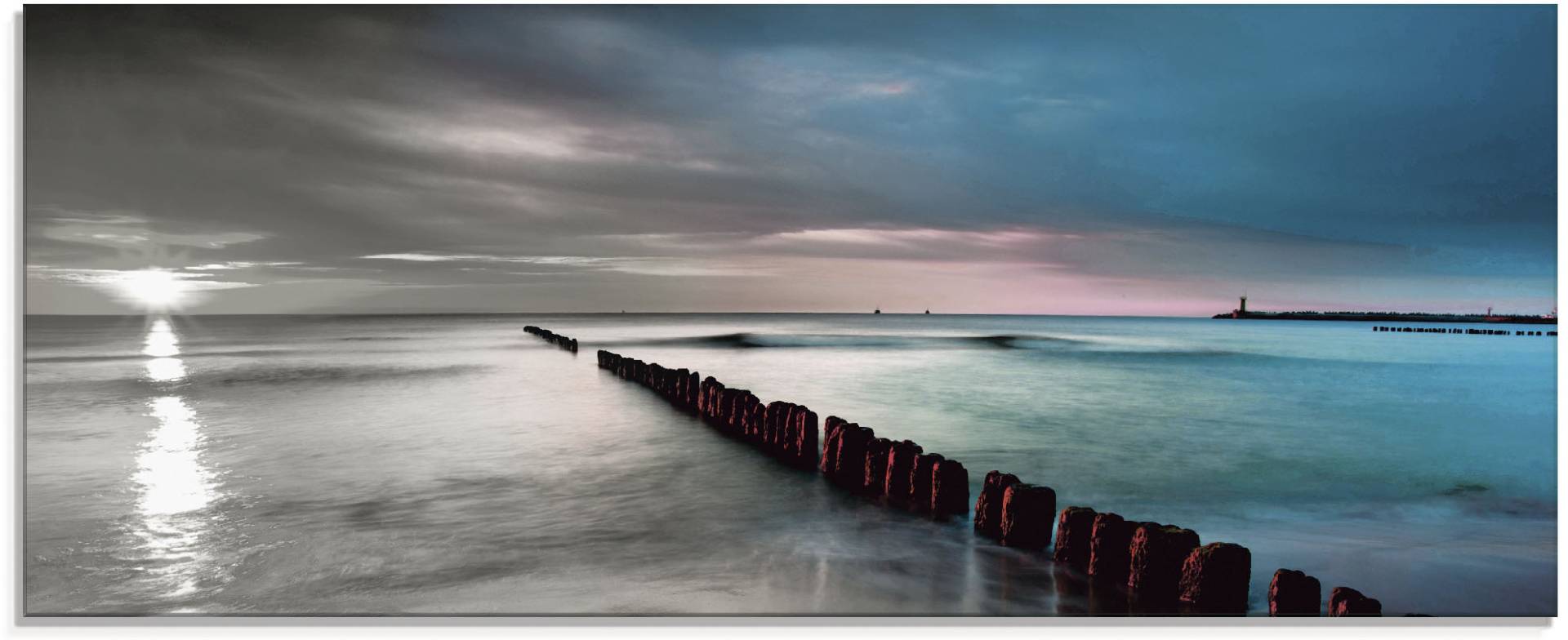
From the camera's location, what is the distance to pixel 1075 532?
464 centimetres

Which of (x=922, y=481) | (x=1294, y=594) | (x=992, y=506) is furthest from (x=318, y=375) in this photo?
(x=1294, y=594)

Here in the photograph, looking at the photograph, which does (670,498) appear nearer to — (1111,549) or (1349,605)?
(1111,549)

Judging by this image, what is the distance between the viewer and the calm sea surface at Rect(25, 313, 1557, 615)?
4.52 meters

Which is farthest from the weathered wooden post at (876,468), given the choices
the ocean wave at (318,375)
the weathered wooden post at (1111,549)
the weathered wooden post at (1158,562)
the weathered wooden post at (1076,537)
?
the ocean wave at (318,375)

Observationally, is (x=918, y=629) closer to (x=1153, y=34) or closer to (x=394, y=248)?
(x=1153, y=34)

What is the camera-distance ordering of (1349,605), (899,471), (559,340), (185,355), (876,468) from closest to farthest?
(1349,605) < (899,471) < (876,468) < (185,355) < (559,340)

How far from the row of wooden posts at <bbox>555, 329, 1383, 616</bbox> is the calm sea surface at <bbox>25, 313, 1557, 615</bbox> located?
205 millimetres

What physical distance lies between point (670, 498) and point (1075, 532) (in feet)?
9.77

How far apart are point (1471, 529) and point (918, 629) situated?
166 inches

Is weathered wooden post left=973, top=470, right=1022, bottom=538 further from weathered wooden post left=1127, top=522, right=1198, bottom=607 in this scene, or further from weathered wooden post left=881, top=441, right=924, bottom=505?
weathered wooden post left=1127, top=522, right=1198, bottom=607

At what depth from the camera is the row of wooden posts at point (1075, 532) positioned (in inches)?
156

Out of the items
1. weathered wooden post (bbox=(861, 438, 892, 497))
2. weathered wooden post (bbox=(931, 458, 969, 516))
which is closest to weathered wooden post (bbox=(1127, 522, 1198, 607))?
weathered wooden post (bbox=(931, 458, 969, 516))

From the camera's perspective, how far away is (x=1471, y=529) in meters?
5.81

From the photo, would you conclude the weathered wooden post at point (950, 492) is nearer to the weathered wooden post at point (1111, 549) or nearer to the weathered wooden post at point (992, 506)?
the weathered wooden post at point (992, 506)
